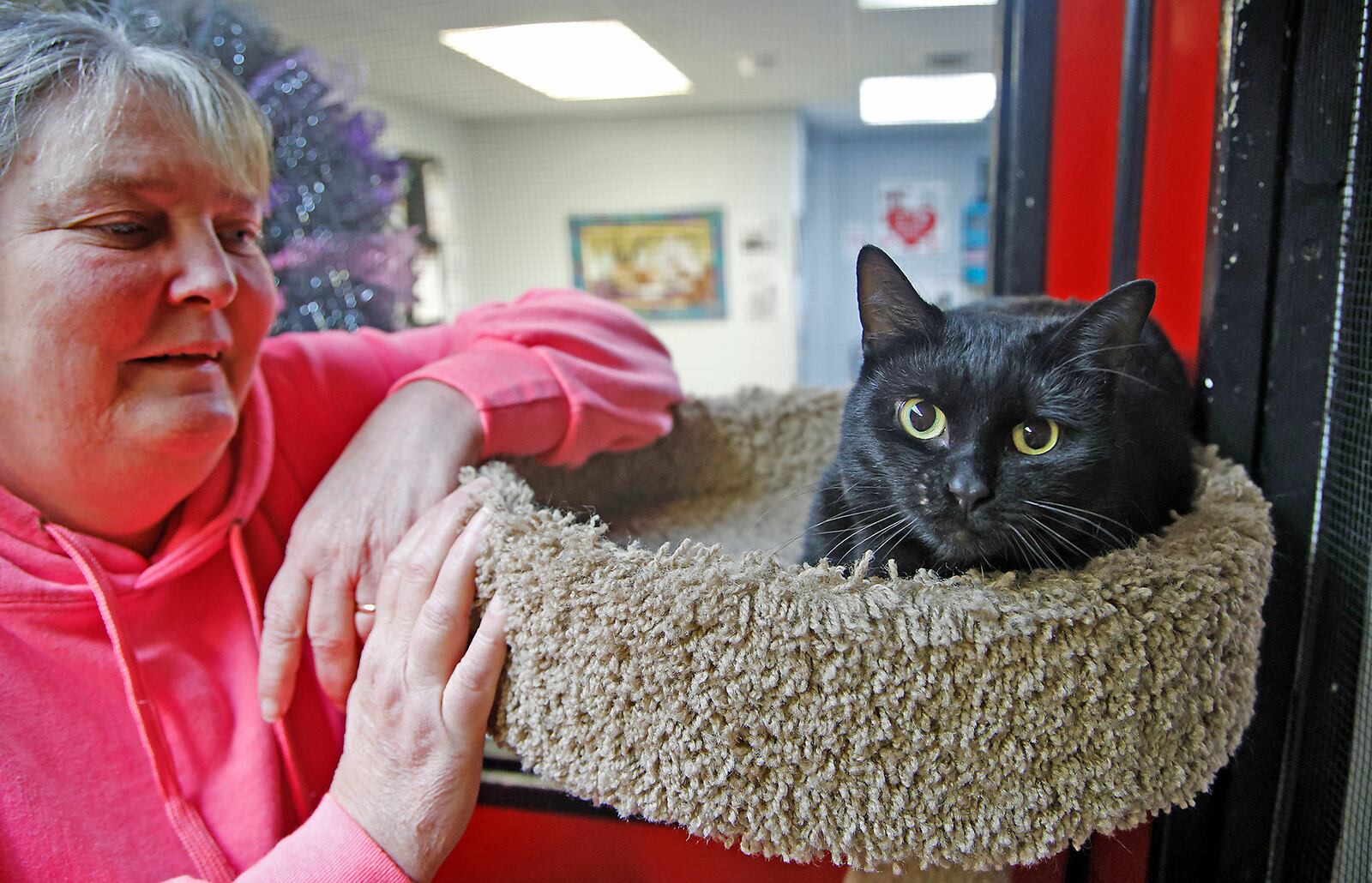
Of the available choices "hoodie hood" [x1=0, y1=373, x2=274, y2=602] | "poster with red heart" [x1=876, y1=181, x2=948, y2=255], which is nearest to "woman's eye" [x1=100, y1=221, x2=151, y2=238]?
"hoodie hood" [x1=0, y1=373, x2=274, y2=602]

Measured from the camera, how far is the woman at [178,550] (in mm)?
531

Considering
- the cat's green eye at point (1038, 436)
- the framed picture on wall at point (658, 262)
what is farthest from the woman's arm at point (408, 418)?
the framed picture on wall at point (658, 262)

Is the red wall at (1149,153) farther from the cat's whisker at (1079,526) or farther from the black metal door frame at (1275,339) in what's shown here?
the cat's whisker at (1079,526)

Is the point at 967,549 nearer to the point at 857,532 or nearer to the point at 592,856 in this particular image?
the point at 857,532

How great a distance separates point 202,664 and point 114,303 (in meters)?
0.31

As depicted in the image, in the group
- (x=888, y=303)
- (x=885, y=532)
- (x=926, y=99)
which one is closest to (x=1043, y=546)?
(x=885, y=532)

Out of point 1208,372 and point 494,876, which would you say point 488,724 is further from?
point 1208,372

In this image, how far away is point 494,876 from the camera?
2.13 feet

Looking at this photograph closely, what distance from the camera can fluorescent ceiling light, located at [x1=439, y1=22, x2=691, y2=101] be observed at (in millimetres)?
1539

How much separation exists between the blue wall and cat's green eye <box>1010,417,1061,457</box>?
0.84 metres

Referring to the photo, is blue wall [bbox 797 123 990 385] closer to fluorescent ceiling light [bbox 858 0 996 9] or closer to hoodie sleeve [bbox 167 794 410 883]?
fluorescent ceiling light [bbox 858 0 996 9]

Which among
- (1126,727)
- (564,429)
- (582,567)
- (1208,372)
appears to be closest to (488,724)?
(582,567)

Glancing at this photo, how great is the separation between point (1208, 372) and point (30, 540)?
38.9 inches

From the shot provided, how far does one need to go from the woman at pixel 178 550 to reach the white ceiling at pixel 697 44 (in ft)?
2.86
